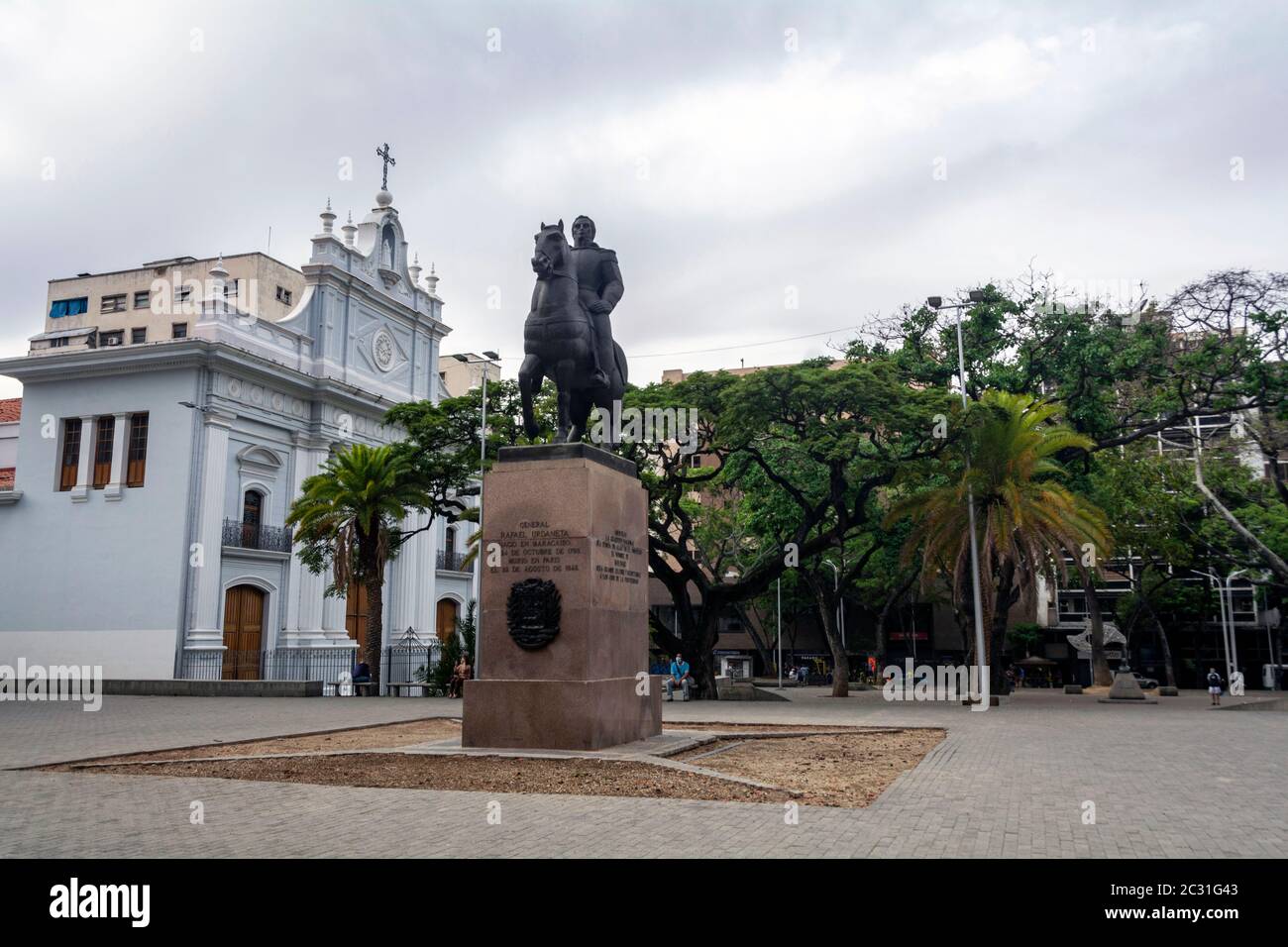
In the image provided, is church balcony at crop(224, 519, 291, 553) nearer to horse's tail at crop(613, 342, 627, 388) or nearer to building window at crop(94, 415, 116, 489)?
building window at crop(94, 415, 116, 489)

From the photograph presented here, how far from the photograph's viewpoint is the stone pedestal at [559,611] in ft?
38.8

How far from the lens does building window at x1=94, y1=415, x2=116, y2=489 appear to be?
33500mm

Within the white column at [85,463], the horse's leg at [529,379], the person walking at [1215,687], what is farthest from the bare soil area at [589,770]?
the white column at [85,463]

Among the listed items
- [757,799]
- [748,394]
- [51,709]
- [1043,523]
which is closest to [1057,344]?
[1043,523]

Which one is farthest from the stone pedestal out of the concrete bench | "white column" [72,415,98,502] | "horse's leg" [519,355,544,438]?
"white column" [72,415,98,502]

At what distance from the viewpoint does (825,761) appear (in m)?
12.4

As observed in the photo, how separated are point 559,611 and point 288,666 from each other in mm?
25461

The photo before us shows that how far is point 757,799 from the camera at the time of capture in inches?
349

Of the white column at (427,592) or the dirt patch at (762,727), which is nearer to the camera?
the dirt patch at (762,727)

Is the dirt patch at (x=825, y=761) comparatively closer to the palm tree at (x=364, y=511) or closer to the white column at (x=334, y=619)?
the palm tree at (x=364, y=511)

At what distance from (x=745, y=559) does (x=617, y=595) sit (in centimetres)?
3446

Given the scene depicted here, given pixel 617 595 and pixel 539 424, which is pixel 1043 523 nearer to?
pixel 539 424

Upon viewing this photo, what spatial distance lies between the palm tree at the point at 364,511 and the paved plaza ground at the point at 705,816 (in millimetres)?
15479

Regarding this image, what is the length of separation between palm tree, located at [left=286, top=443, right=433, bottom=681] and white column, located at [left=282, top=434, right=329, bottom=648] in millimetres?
5612
